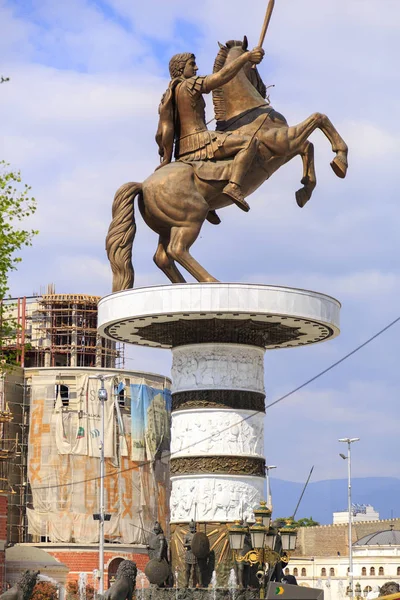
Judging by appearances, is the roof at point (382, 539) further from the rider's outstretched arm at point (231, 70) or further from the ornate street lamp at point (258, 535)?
the ornate street lamp at point (258, 535)

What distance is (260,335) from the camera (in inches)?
770

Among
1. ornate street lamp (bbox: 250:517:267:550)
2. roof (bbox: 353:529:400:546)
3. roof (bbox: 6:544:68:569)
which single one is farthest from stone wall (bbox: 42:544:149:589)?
ornate street lamp (bbox: 250:517:267:550)

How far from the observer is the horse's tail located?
64.2 ft

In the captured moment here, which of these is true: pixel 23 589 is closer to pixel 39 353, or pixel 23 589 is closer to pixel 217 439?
pixel 217 439

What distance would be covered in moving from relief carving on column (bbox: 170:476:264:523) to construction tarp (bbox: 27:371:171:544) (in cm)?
3192

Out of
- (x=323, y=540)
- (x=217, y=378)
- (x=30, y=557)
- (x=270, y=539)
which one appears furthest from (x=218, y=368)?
(x=323, y=540)

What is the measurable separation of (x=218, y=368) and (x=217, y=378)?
170 millimetres

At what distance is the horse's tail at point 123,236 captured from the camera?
64.2ft

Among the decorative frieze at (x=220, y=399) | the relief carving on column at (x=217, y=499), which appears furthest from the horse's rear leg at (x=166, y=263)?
the relief carving on column at (x=217, y=499)

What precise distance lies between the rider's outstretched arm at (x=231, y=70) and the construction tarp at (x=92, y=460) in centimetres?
3297

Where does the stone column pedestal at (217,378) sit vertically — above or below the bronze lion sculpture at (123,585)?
above

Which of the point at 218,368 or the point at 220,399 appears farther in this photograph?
the point at 218,368

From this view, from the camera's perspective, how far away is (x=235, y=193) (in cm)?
1909

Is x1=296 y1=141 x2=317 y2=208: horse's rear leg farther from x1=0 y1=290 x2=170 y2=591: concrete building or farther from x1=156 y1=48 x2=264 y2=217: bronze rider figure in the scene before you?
x1=0 y1=290 x2=170 y2=591: concrete building
